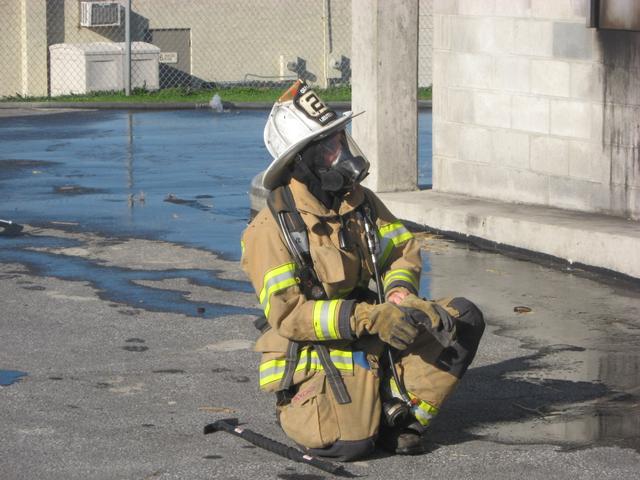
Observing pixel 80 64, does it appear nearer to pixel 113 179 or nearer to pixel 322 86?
pixel 322 86

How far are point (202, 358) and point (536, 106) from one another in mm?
4604

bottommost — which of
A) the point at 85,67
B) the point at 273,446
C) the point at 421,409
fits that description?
the point at 273,446

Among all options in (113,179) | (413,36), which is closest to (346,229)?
(413,36)

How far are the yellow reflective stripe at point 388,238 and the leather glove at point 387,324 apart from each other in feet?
1.70

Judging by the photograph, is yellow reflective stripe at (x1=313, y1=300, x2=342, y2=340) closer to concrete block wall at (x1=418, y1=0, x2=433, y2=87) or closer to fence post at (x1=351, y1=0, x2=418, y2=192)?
fence post at (x1=351, y1=0, x2=418, y2=192)

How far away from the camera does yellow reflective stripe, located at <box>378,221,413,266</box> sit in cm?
586

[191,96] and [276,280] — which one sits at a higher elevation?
[191,96]

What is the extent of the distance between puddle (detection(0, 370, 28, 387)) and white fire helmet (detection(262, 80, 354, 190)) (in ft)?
5.68

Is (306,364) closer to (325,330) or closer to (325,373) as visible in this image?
(325,373)

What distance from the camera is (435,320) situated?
5352 millimetres

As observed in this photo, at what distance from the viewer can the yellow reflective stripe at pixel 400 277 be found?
5777 millimetres

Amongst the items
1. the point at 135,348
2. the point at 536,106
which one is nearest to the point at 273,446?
the point at 135,348

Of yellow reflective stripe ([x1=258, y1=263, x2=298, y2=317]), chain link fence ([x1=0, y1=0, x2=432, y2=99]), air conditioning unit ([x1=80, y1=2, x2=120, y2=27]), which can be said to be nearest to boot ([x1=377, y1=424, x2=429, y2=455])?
yellow reflective stripe ([x1=258, y1=263, x2=298, y2=317])

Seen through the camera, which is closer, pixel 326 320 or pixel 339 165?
pixel 326 320
